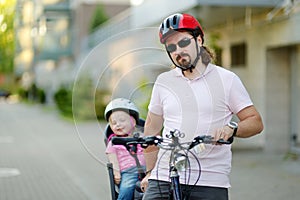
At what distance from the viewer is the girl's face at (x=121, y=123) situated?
15.3 feet

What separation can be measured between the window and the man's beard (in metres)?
13.7

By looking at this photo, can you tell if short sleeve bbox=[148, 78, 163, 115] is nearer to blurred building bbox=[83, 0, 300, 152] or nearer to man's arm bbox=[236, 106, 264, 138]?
man's arm bbox=[236, 106, 264, 138]

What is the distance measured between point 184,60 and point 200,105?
0.84 ft

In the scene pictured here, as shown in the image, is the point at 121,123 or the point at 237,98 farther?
the point at 121,123

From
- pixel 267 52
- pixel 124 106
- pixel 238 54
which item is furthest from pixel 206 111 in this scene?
pixel 238 54

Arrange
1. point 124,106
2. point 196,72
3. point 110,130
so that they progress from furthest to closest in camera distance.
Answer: point 110,130, point 124,106, point 196,72

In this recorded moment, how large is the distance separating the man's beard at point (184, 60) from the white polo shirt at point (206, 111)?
113mm

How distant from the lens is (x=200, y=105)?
391cm

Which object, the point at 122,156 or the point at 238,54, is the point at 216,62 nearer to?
the point at 122,156

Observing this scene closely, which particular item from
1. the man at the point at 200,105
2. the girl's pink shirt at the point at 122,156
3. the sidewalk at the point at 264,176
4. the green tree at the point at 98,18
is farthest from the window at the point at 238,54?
the green tree at the point at 98,18

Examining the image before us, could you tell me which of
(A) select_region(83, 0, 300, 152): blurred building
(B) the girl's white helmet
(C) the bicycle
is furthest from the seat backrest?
(A) select_region(83, 0, 300, 152): blurred building

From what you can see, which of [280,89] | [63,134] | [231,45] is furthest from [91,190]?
[63,134]

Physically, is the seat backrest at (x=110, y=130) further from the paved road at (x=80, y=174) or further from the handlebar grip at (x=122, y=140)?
the handlebar grip at (x=122, y=140)

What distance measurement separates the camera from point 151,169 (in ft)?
14.1
